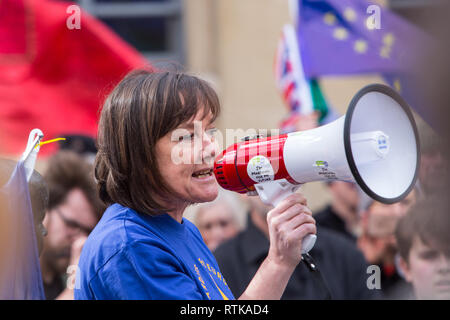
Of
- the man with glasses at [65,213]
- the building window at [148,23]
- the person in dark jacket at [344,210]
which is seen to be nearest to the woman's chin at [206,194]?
the man with glasses at [65,213]

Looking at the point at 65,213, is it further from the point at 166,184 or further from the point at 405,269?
the point at 405,269

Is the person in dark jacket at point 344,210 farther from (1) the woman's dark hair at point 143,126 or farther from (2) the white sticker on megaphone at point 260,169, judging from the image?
(1) the woman's dark hair at point 143,126

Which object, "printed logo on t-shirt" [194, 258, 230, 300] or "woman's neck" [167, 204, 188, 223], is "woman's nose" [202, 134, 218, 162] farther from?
"printed logo on t-shirt" [194, 258, 230, 300]

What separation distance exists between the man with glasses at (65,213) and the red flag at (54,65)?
860mm

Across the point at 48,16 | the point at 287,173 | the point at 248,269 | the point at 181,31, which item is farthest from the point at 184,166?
the point at 181,31

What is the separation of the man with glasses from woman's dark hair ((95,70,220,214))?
95 cm

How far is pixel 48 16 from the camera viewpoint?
4.37m

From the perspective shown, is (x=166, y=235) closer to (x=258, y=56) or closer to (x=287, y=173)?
(x=287, y=173)

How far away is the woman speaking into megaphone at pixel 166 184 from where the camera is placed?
1.74 metres

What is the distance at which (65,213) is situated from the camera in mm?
3004

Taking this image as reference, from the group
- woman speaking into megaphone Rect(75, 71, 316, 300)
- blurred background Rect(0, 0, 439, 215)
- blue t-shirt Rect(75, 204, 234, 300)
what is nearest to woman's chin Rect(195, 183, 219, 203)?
woman speaking into megaphone Rect(75, 71, 316, 300)

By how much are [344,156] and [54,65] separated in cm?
290

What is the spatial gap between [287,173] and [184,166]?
0.31 metres

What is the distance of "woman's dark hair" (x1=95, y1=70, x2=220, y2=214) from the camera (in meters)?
1.79
